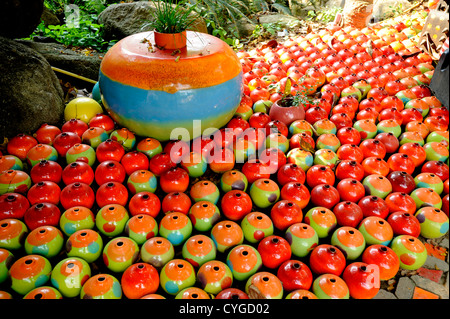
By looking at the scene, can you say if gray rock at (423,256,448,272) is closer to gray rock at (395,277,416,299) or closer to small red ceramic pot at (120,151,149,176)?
gray rock at (395,277,416,299)

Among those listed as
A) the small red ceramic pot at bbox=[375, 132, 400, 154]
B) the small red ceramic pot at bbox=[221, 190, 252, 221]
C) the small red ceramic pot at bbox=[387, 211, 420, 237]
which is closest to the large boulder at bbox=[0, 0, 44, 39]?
the small red ceramic pot at bbox=[221, 190, 252, 221]

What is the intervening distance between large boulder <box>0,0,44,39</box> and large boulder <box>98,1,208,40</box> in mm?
1926

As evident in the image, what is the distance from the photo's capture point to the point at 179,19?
341cm

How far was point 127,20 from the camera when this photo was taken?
628 centimetres

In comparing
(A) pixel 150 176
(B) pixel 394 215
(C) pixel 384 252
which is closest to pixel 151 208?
(A) pixel 150 176

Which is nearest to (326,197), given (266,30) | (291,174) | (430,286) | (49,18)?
(291,174)

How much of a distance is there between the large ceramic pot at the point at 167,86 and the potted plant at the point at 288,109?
619 millimetres

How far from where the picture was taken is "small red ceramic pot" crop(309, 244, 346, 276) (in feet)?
7.81

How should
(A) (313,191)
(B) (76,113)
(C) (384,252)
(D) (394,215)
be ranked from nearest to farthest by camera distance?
(C) (384,252) < (D) (394,215) < (A) (313,191) < (B) (76,113)

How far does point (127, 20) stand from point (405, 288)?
5.95m

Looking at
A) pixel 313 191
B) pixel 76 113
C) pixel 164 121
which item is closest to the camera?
pixel 313 191

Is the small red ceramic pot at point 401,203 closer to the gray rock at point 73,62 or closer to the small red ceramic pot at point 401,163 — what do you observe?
the small red ceramic pot at point 401,163
